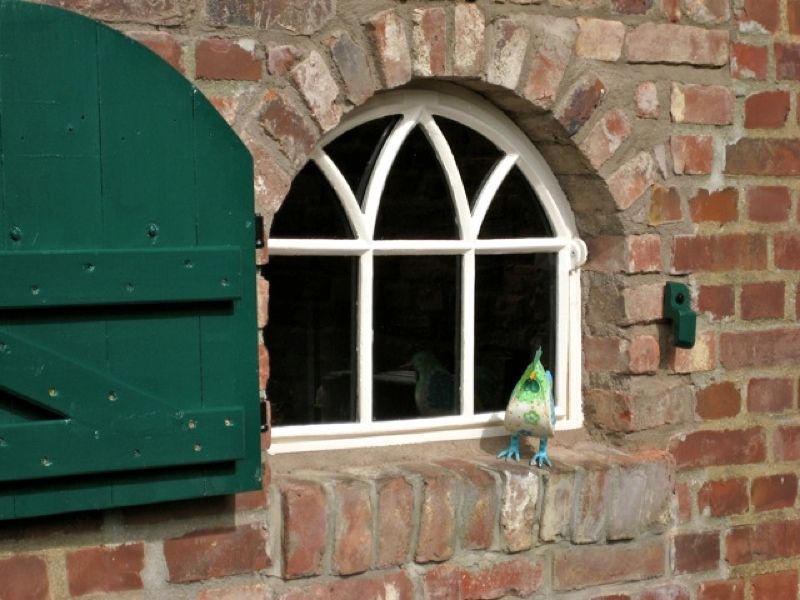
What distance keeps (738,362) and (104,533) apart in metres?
1.90

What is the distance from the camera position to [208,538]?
3.29 m

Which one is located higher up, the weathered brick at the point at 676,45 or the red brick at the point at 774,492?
the weathered brick at the point at 676,45

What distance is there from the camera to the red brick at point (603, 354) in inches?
156

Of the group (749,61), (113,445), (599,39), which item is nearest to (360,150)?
(599,39)

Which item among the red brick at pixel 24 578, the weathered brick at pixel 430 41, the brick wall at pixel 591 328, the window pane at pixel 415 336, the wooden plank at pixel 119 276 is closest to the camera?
the wooden plank at pixel 119 276

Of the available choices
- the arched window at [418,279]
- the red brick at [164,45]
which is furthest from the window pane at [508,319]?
the red brick at [164,45]

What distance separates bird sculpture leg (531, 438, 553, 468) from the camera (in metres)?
3.79

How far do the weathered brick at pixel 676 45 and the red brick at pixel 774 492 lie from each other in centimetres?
122

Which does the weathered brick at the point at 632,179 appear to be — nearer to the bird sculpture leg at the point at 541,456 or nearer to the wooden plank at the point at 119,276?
the bird sculpture leg at the point at 541,456

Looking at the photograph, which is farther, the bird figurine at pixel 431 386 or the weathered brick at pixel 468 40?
the bird figurine at pixel 431 386

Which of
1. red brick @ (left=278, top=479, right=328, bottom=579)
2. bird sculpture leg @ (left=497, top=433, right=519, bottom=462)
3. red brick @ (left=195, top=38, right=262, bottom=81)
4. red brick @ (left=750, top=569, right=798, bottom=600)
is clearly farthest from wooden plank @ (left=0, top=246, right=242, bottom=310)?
red brick @ (left=750, top=569, right=798, bottom=600)

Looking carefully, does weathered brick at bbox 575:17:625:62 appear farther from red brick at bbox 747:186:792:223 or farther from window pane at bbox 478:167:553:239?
red brick at bbox 747:186:792:223

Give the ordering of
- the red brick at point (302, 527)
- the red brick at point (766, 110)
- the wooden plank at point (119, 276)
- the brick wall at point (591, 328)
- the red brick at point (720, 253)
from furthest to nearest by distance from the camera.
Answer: the red brick at point (766, 110) < the red brick at point (720, 253) < the red brick at point (302, 527) < the brick wall at point (591, 328) < the wooden plank at point (119, 276)

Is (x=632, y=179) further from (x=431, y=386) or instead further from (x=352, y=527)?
(x=352, y=527)
